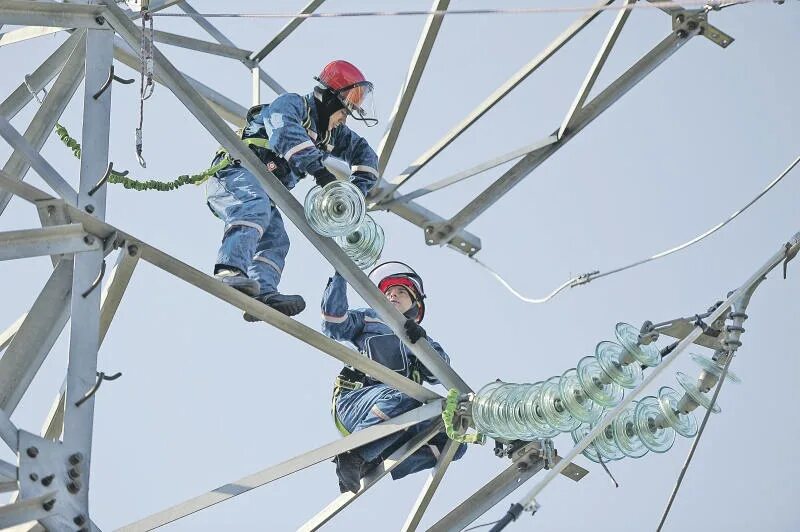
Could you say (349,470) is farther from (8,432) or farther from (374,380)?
(8,432)

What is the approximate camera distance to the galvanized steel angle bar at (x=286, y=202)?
417 inches

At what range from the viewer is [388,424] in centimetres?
1159

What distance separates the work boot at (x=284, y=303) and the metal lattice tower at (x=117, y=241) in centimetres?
18

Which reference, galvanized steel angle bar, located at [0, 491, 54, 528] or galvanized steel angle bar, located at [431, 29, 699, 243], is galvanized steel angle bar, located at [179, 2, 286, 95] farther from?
galvanized steel angle bar, located at [0, 491, 54, 528]

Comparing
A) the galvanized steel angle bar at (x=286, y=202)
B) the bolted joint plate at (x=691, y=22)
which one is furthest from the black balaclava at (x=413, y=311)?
the bolted joint plate at (x=691, y=22)

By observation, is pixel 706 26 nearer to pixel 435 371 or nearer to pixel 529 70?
pixel 529 70

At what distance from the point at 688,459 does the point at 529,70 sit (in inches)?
136

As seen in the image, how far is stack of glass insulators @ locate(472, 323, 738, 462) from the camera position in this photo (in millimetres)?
10016

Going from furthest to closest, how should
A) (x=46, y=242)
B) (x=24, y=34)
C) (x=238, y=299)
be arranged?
(x=24, y=34) → (x=238, y=299) → (x=46, y=242)

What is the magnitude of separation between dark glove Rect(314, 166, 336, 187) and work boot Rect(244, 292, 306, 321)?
2.61 feet

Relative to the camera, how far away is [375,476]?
1160 cm

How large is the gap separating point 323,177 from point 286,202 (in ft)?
1.42

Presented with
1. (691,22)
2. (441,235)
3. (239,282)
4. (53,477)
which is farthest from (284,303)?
(691,22)

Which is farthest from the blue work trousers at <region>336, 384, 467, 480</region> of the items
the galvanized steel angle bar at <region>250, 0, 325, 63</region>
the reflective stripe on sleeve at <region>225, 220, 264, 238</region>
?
the galvanized steel angle bar at <region>250, 0, 325, 63</region>
